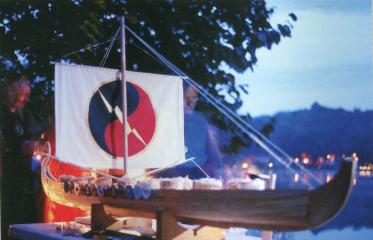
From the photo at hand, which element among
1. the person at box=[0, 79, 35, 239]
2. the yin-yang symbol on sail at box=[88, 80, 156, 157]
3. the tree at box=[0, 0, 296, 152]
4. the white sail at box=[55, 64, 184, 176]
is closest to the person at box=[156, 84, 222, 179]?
the tree at box=[0, 0, 296, 152]

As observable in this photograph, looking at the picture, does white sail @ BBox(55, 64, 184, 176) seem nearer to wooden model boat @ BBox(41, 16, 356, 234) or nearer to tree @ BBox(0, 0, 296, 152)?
wooden model boat @ BBox(41, 16, 356, 234)

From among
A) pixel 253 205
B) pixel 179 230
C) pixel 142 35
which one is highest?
pixel 142 35

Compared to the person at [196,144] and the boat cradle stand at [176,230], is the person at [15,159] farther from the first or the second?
the boat cradle stand at [176,230]

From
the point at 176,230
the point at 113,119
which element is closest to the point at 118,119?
the point at 113,119

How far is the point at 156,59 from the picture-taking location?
7.47m

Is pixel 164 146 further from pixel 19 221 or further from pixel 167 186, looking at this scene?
pixel 19 221

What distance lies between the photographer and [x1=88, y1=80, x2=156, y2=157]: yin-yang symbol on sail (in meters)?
5.79

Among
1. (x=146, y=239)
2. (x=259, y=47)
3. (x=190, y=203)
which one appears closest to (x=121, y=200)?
(x=146, y=239)

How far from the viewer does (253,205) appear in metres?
4.03

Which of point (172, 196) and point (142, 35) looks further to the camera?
point (142, 35)

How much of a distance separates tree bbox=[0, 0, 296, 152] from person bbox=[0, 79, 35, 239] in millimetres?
200

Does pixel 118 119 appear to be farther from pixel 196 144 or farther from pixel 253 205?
pixel 253 205

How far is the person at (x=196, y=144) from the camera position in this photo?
288 inches

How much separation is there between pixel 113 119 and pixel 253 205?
242cm
